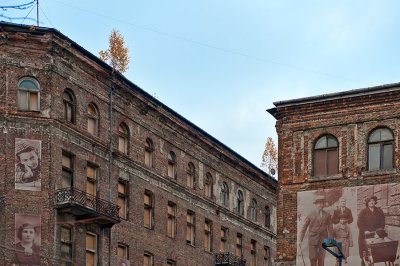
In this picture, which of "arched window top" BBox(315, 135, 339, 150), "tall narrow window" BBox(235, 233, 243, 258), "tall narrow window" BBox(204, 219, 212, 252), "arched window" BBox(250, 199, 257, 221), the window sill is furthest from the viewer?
"arched window" BBox(250, 199, 257, 221)

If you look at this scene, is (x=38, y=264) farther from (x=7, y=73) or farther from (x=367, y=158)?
(x=367, y=158)

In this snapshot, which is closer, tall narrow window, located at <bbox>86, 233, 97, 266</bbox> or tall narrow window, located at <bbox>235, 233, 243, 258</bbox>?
tall narrow window, located at <bbox>86, 233, 97, 266</bbox>

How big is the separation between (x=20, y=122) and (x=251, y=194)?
89.7 feet

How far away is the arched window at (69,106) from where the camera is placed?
5481 cm

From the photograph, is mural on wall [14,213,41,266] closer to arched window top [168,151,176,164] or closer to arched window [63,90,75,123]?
arched window [63,90,75,123]

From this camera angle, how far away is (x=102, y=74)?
57.9 m

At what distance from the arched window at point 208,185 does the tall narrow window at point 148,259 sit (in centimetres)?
905

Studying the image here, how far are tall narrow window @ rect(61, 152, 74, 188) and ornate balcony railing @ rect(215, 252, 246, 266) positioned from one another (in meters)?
17.7

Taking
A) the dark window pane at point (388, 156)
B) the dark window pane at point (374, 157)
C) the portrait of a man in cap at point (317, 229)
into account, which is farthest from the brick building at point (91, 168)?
the dark window pane at point (388, 156)

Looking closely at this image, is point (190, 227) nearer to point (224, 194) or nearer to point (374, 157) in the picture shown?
point (224, 194)

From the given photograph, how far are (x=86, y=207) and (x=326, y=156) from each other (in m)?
11.8

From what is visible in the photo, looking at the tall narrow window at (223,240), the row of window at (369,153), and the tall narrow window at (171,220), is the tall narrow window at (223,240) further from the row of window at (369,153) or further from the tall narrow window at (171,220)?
the row of window at (369,153)

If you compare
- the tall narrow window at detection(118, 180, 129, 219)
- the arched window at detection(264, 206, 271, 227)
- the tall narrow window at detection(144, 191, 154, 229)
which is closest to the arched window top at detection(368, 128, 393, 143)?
the tall narrow window at detection(118, 180, 129, 219)

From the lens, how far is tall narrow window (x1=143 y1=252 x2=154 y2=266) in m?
61.1
